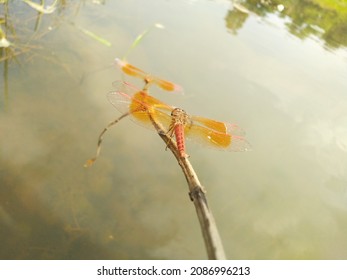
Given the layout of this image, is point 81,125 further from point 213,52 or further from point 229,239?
point 213,52

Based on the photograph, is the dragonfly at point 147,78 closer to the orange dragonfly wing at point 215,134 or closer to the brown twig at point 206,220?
the orange dragonfly wing at point 215,134

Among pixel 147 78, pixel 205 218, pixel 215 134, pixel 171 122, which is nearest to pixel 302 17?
pixel 147 78

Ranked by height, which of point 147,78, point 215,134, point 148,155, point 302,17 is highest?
point 302,17

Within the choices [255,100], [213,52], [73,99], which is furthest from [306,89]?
[73,99]

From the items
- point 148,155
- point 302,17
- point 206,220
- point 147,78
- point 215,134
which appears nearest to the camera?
point 206,220

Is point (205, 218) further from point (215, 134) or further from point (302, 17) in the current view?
point (302, 17)

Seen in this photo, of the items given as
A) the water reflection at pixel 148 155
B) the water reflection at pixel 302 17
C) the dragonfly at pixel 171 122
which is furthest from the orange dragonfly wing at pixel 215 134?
the water reflection at pixel 302 17

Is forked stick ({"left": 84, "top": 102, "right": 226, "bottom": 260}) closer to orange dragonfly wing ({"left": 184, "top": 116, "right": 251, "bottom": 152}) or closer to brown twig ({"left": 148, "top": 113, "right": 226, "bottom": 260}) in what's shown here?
brown twig ({"left": 148, "top": 113, "right": 226, "bottom": 260})
